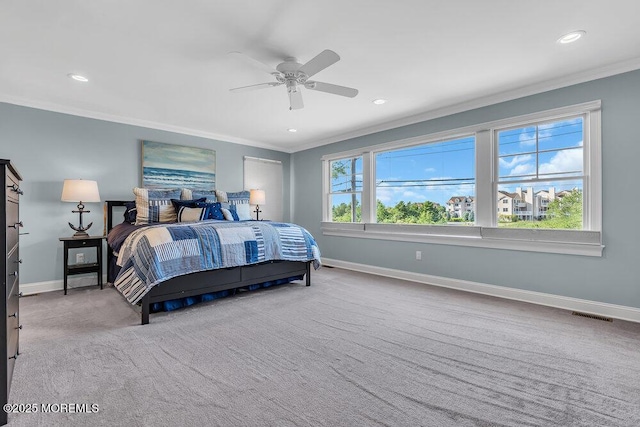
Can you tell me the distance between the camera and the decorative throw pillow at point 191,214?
3.82 metres

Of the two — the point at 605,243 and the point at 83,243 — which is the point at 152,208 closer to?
the point at 83,243

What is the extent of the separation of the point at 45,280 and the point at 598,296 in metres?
6.16

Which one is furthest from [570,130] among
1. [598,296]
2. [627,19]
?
[598,296]

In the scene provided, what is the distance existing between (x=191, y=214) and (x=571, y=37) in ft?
13.5

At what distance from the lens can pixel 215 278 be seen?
306cm

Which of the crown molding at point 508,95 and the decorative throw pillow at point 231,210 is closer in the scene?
the crown molding at point 508,95

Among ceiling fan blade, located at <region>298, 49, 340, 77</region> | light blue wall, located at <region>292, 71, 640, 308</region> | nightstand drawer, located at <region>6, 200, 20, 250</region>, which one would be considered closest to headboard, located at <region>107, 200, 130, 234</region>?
nightstand drawer, located at <region>6, 200, 20, 250</region>

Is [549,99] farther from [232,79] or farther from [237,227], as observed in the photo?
[237,227]

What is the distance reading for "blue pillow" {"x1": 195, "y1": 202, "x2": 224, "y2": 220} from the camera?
Answer: 3.93 m

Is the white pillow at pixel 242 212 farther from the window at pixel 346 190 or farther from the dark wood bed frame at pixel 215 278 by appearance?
the window at pixel 346 190

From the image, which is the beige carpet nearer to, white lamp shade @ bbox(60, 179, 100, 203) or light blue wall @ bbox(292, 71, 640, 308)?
light blue wall @ bbox(292, 71, 640, 308)

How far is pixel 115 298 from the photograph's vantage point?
3.41 metres

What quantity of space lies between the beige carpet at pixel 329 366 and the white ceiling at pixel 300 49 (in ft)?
7.57

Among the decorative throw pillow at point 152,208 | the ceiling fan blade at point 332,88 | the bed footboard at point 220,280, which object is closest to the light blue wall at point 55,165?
the decorative throw pillow at point 152,208
